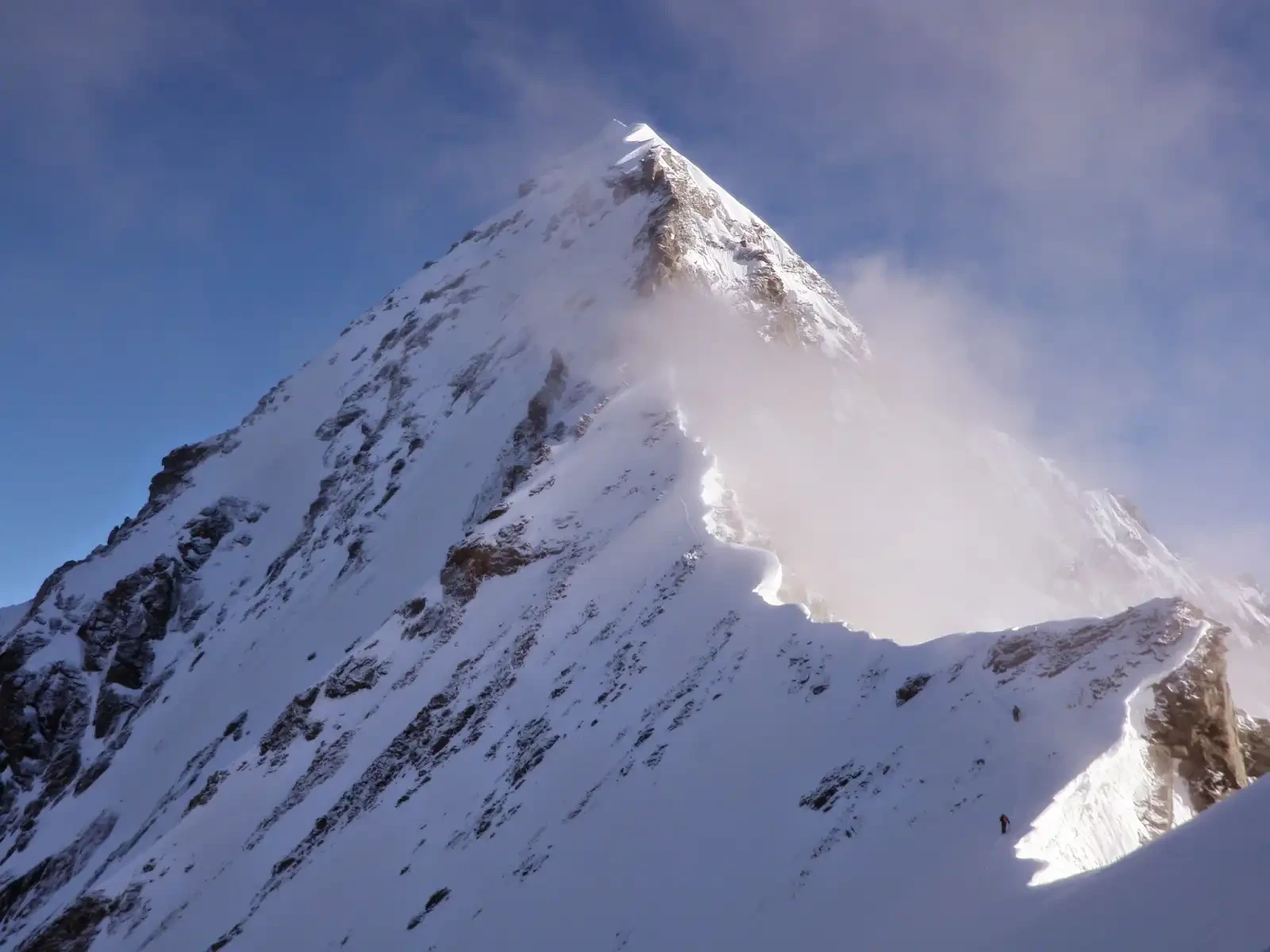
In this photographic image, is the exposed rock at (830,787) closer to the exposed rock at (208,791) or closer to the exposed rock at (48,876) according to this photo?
the exposed rock at (208,791)

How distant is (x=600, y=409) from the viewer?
53312 millimetres

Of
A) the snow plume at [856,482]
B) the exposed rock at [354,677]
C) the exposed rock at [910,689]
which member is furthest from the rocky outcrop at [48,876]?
the exposed rock at [910,689]

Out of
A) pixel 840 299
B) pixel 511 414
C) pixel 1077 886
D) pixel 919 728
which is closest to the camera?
pixel 1077 886

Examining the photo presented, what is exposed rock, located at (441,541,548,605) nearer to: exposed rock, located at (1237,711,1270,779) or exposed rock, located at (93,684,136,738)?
exposed rock, located at (1237,711,1270,779)

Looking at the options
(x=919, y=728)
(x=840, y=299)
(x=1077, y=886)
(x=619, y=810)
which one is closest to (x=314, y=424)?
(x=840, y=299)

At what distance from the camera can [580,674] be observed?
113 feet

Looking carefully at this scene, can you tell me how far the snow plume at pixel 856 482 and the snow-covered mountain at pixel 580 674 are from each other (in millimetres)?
504

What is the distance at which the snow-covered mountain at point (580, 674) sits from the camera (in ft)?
66.1

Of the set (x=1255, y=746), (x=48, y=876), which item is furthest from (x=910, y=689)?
(x=48, y=876)

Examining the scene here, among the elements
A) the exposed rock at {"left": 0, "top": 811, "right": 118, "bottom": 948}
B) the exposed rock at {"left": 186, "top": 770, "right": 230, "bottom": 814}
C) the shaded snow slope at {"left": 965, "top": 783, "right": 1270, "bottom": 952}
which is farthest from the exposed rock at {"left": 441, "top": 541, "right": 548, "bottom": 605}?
the shaded snow slope at {"left": 965, "top": 783, "right": 1270, "bottom": 952}

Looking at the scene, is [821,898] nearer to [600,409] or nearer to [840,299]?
[600,409]

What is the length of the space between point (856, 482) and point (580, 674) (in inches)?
1142

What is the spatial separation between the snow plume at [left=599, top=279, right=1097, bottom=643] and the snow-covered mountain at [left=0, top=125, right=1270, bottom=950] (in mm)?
504

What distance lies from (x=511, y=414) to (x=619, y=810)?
3947 centimetres
